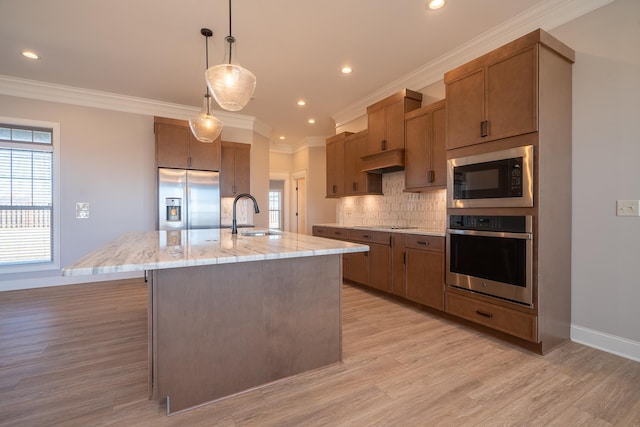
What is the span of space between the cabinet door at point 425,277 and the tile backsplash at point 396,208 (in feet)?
2.03

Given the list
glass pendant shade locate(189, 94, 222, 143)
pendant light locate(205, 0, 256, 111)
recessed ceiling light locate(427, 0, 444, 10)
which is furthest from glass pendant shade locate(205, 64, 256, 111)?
recessed ceiling light locate(427, 0, 444, 10)

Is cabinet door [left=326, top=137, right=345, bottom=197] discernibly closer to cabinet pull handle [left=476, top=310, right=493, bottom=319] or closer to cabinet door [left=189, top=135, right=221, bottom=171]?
cabinet door [left=189, top=135, right=221, bottom=171]

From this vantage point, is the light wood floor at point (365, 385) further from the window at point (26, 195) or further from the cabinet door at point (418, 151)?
the window at point (26, 195)

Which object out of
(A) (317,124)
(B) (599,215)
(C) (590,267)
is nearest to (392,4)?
(B) (599,215)

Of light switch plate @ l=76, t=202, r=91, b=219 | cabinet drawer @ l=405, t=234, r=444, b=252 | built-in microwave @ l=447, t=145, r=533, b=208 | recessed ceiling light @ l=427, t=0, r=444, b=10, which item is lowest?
cabinet drawer @ l=405, t=234, r=444, b=252

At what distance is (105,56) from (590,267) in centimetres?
528

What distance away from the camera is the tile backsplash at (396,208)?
3578mm

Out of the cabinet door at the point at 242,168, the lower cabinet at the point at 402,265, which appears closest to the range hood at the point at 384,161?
the lower cabinet at the point at 402,265

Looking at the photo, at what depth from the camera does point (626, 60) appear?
2141mm

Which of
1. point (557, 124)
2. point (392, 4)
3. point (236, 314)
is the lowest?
point (236, 314)

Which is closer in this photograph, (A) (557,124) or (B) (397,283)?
(A) (557,124)

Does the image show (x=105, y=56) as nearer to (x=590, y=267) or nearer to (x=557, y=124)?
(x=557, y=124)

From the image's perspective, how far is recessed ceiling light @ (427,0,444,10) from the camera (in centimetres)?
245

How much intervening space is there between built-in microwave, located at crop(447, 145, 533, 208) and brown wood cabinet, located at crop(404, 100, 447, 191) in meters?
0.45
